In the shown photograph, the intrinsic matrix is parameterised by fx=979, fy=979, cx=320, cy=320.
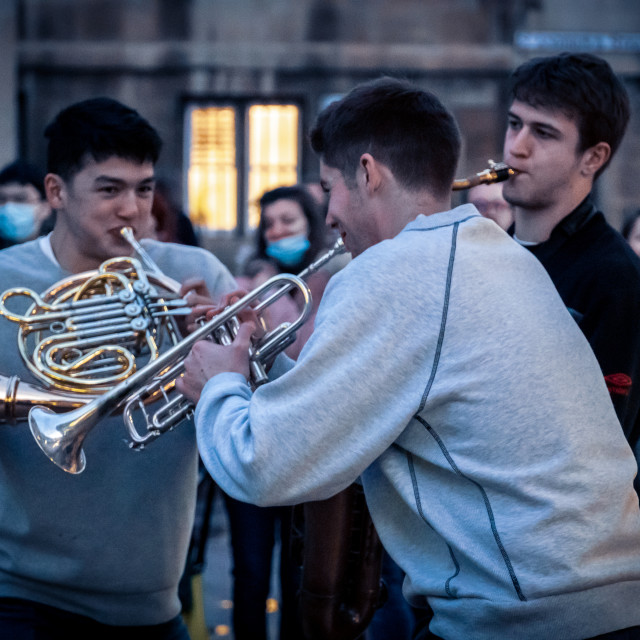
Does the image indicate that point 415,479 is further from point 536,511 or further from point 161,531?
point 161,531

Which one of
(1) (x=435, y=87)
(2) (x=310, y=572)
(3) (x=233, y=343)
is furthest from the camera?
(1) (x=435, y=87)

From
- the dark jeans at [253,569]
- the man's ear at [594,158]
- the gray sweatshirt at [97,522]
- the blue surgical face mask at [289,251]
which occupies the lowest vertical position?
the dark jeans at [253,569]

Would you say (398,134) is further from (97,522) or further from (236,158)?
(236,158)

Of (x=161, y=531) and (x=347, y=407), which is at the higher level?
(x=347, y=407)

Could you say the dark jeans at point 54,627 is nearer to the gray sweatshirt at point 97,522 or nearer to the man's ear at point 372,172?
the gray sweatshirt at point 97,522

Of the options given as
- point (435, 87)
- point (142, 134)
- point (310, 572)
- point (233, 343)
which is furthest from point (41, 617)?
point (435, 87)

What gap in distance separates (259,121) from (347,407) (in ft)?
36.0

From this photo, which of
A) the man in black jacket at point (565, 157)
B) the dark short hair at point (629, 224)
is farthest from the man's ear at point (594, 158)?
the dark short hair at point (629, 224)

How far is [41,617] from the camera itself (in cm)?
262

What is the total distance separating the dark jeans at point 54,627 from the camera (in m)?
2.55

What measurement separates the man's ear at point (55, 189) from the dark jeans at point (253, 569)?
160cm

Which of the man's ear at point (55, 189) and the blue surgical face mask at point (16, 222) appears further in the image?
the blue surgical face mask at point (16, 222)

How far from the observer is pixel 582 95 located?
2918 mm

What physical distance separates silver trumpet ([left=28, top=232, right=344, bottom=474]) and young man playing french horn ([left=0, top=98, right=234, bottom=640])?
26 cm
